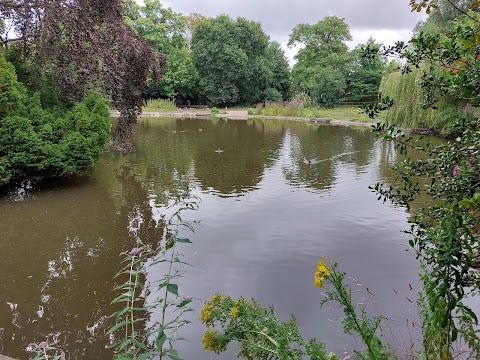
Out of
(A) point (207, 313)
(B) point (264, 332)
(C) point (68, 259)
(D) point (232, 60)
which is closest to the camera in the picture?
(B) point (264, 332)

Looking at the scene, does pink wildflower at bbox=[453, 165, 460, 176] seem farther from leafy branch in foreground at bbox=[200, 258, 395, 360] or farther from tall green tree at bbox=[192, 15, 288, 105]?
tall green tree at bbox=[192, 15, 288, 105]

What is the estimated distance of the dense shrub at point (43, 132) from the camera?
6742 millimetres

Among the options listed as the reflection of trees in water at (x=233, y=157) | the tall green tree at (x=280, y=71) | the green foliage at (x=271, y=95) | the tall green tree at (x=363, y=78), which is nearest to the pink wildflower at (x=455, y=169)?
the reflection of trees in water at (x=233, y=157)

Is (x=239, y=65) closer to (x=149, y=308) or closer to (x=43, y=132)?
(x=43, y=132)

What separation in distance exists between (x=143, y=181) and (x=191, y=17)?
42.0 m

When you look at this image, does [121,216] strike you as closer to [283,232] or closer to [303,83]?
[283,232]

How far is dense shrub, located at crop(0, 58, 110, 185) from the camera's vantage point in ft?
22.1

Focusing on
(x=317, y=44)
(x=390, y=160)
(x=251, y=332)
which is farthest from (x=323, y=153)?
(x=317, y=44)

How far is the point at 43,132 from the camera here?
716 centimetres

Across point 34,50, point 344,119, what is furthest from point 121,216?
point 344,119

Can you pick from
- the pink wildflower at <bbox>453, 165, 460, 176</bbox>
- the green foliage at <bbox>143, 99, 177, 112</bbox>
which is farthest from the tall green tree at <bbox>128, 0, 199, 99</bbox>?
the pink wildflower at <bbox>453, 165, 460, 176</bbox>

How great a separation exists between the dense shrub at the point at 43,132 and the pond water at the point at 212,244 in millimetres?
671

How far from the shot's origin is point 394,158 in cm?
1255

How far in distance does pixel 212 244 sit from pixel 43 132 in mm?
4104
